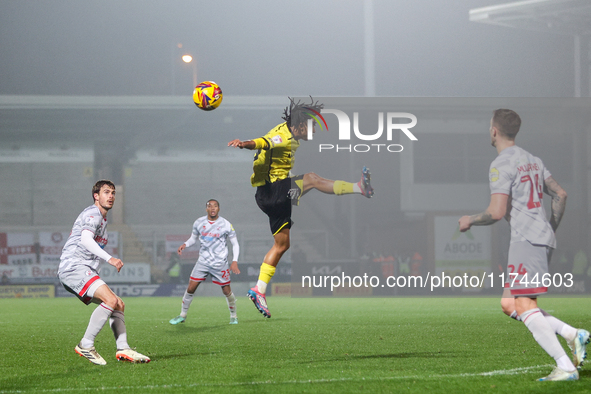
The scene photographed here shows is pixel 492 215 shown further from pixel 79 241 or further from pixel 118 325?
pixel 79 241

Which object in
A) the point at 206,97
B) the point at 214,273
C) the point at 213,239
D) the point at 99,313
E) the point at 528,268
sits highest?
the point at 206,97

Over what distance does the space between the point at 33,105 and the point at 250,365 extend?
29372 millimetres

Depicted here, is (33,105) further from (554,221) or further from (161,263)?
(554,221)

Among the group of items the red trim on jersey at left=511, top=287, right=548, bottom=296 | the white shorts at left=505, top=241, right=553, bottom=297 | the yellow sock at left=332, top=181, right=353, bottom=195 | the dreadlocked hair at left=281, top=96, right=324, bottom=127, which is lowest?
the red trim on jersey at left=511, top=287, right=548, bottom=296

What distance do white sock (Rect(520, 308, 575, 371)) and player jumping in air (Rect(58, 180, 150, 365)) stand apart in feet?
13.4

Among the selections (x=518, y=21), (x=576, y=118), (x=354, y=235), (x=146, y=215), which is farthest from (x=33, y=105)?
(x=576, y=118)

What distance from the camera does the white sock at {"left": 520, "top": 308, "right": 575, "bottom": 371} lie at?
17.7 ft

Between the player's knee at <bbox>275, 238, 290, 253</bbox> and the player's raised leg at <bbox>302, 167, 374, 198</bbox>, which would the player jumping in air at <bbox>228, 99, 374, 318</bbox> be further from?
the player's raised leg at <bbox>302, 167, 374, 198</bbox>

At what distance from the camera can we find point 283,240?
7.89 meters

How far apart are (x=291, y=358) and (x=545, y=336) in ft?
9.80

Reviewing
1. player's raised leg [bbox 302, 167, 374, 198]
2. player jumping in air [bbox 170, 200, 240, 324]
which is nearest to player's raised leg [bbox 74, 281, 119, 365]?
player's raised leg [bbox 302, 167, 374, 198]

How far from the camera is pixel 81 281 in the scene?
7.18m


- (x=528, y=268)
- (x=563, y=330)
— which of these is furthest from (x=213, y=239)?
(x=563, y=330)

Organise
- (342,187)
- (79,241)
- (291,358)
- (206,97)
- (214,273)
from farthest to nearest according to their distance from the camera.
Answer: (214,273)
(342,187)
(206,97)
(291,358)
(79,241)
